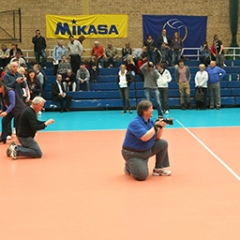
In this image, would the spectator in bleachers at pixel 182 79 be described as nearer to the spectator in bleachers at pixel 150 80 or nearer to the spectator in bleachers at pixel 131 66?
the spectator in bleachers at pixel 131 66

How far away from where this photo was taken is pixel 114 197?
18.8 feet

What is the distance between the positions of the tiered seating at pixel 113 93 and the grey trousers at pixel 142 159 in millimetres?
11142

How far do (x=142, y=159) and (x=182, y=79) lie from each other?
11223 mm

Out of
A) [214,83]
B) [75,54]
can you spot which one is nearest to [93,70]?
[75,54]

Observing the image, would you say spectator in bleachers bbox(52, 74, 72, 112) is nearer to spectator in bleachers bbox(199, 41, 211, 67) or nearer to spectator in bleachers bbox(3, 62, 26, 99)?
spectator in bleachers bbox(199, 41, 211, 67)

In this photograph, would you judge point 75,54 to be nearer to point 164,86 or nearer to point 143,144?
point 164,86

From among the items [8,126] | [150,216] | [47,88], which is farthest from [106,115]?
[150,216]

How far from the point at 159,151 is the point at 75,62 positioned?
1276 cm

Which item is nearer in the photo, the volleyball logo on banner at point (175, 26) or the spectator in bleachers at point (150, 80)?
the spectator in bleachers at point (150, 80)

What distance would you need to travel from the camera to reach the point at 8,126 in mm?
10180

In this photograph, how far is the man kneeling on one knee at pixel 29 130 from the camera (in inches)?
316

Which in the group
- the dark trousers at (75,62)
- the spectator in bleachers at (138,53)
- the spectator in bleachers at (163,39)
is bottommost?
the dark trousers at (75,62)

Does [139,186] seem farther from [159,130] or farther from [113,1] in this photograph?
[113,1]

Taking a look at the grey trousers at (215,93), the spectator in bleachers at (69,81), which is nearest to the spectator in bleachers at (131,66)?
the spectator in bleachers at (69,81)
